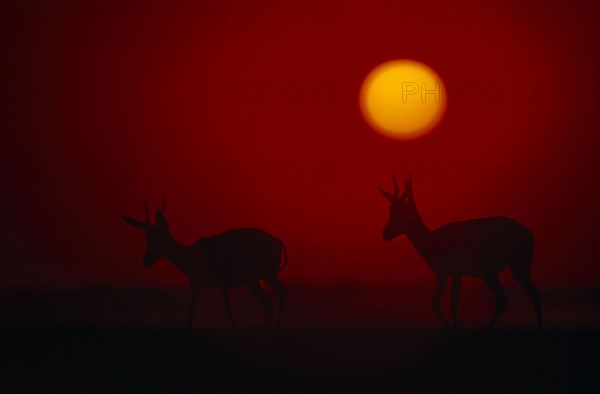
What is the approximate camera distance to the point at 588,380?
5887 mm

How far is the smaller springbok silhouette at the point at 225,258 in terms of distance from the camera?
7.87 m

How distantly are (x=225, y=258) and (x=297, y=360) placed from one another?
1.75 m

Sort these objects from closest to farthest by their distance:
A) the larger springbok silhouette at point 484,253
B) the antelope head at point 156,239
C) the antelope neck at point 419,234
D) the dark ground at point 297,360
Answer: the dark ground at point 297,360 → the larger springbok silhouette at point 484,253 → the antelope neck at point 419,234 → the antelope head at point 156,239

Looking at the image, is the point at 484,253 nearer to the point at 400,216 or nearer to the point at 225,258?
the point at 400,216

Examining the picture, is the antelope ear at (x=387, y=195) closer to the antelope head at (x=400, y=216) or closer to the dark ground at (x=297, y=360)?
the antelope head at (x=400, y=216)

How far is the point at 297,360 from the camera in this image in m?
6.38

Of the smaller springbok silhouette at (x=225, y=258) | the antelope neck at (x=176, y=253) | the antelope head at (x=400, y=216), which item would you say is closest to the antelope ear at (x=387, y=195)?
the antelope head at (x=400, y=216)

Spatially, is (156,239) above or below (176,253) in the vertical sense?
above

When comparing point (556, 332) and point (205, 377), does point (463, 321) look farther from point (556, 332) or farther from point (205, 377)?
point (205, 377)

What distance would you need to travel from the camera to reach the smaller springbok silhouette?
310 inches

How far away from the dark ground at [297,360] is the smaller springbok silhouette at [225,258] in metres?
0.81

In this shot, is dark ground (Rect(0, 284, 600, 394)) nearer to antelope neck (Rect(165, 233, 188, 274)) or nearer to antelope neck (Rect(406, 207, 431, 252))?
antelope neck (Rect(165, 233, 188, 274))

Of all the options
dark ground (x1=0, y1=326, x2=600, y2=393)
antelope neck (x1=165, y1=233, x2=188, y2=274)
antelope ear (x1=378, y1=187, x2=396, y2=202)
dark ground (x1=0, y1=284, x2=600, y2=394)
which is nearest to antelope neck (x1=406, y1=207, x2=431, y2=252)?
antelope ear (x1=378, y1=187, x2=396, y2=202)

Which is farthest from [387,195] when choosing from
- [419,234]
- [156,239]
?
[156,239]
